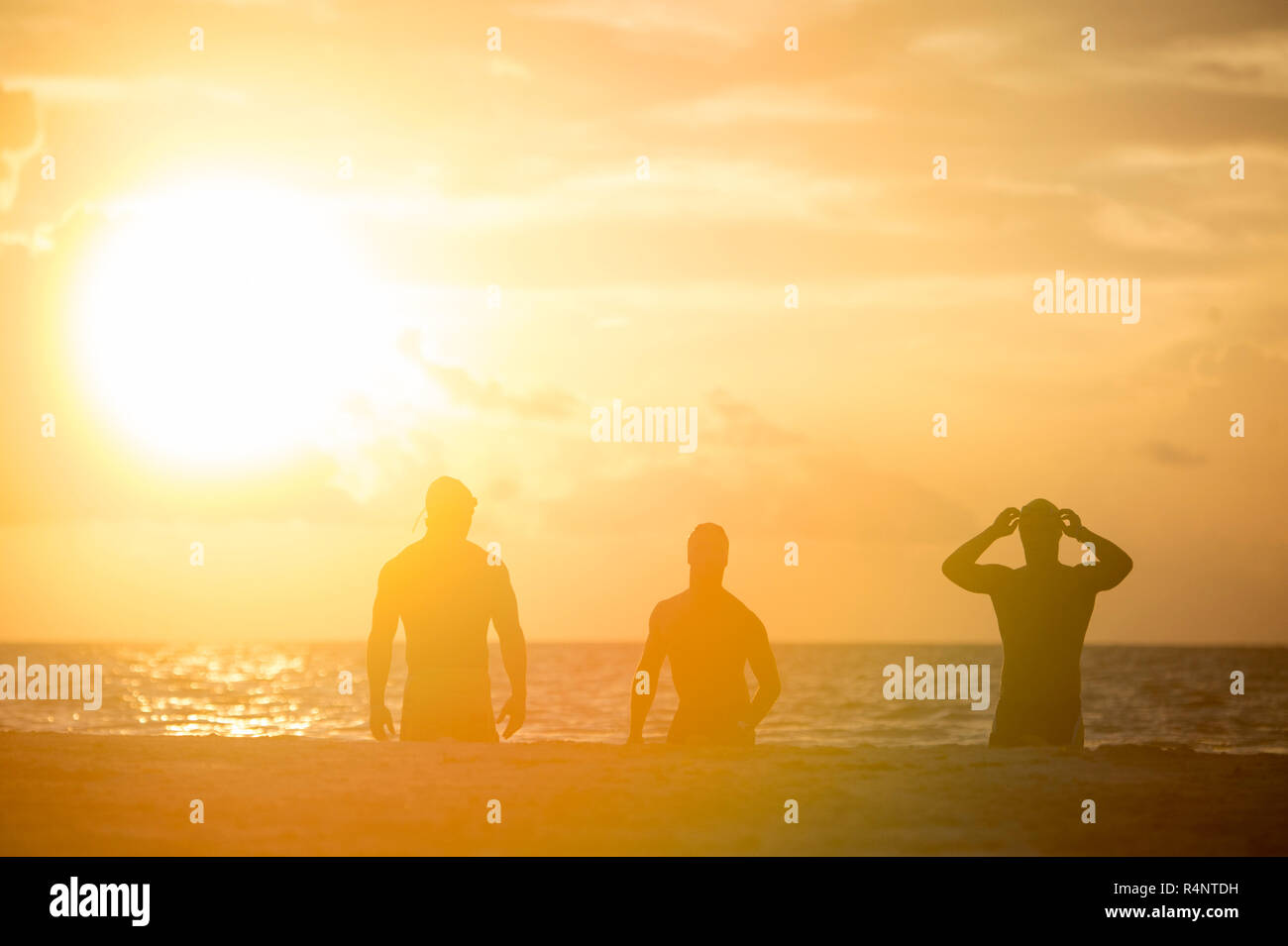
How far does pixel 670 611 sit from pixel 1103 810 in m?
3.80

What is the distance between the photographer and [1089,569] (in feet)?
38.8

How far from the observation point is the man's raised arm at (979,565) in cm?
1204

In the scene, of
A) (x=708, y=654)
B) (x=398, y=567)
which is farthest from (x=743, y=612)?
(x=398, y=567)

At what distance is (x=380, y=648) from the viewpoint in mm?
12281

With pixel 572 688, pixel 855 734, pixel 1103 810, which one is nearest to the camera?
pixel 1103 810

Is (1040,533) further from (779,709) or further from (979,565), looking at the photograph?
(779,709)

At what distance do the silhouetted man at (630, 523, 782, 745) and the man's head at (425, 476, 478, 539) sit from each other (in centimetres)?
174

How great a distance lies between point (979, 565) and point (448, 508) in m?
4.38

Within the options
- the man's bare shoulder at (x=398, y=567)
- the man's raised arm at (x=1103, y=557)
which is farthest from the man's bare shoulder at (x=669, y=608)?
the man's raised arm at (x=1103, y=557)

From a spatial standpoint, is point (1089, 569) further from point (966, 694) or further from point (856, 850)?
point (966, 694)

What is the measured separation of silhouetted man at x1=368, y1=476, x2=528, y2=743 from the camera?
11883 millimetres

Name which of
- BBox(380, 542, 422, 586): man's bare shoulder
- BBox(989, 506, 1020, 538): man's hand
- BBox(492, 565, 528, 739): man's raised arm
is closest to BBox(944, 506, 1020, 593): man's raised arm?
BBox(989, 506, 1020, 538): man's hand
